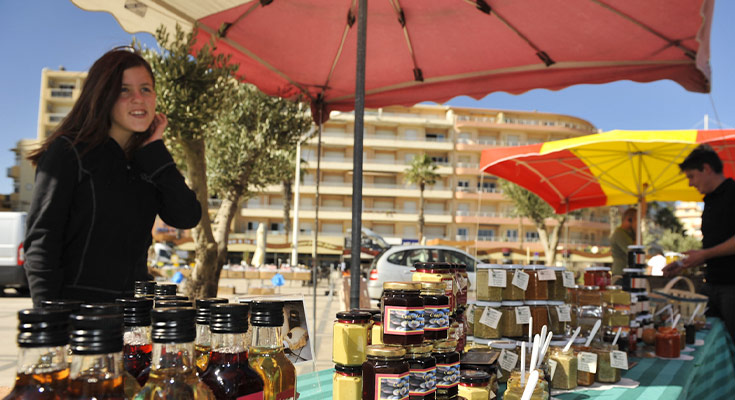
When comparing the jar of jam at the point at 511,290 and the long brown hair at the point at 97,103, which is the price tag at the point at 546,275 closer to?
the jar of jam at the point at 511,290

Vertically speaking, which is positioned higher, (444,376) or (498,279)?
(498,279)

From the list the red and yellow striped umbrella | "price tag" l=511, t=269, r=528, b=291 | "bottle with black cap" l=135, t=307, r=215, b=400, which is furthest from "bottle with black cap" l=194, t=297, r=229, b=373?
the red and yellow striped umbrella

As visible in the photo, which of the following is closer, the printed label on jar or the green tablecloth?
the printed label on jar

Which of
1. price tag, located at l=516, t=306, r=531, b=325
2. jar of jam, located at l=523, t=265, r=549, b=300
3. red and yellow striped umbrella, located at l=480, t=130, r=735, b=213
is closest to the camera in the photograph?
price tag, located at l=516, t=306, r=531, b=325

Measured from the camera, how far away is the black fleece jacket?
1523mm

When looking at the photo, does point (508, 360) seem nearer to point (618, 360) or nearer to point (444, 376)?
point (618, 360)

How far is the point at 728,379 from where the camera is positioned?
289 cm

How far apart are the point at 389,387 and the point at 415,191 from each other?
50.1m

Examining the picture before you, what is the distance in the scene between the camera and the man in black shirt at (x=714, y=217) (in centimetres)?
337

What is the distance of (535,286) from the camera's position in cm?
224

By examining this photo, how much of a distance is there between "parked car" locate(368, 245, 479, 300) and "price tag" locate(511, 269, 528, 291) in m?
9.33

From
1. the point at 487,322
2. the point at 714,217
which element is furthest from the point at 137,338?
the point at 714,217

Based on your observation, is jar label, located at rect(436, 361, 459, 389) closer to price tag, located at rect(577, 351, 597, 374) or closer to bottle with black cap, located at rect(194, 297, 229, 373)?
bottle with black cap, located at rect(194, 297, 229, 373)

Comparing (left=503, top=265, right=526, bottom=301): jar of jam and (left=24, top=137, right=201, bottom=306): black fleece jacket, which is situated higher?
(left=24, top=137, right=201, bottom=306): black fleece jacket
